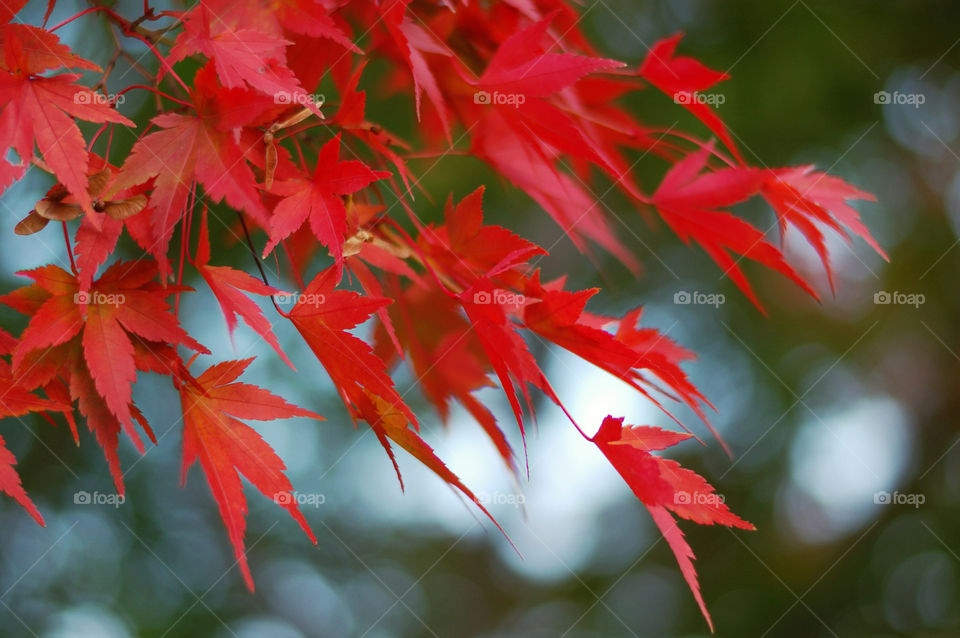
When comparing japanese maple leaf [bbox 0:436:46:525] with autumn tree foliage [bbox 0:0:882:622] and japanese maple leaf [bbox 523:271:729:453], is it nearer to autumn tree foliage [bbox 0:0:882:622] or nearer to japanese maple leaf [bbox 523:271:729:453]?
autumn tree foliage [bbox 0:0:882:622]

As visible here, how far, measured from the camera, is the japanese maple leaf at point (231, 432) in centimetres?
45

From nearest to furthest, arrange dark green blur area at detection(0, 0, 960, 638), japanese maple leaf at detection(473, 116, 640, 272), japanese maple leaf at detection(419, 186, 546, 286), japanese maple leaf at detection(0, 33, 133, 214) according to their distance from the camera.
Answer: japanese maple leaf at detection(0, 33, 133, 214) < japanese maple leaf at detection(419, 186, 546, 286) < japanese maple leaf at detection(473, 116, 640, 272) < dark green blur area at detection(0, 0, 960, 638)

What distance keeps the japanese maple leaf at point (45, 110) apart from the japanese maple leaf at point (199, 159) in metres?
0.03

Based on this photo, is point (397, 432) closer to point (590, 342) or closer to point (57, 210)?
point (590, 342)

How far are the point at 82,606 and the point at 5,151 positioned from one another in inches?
60.7

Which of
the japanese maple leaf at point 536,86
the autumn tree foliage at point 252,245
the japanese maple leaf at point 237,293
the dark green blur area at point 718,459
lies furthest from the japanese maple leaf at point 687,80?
the dark green blur area at point 718,459

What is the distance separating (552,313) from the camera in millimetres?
486

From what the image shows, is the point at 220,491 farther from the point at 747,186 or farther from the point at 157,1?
the point at 157,1

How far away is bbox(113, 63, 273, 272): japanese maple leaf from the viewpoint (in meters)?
0.40

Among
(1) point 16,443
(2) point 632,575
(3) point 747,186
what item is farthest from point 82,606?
(3) point 747,186

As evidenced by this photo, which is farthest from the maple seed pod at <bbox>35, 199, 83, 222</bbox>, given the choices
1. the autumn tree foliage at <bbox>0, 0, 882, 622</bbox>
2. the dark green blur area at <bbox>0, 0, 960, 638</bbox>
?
the dark green blur area at <bbox>0, 0, 960, 638</bbox>

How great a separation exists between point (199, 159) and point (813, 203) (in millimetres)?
444

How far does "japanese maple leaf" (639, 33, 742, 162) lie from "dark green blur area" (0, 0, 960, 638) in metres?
1.08

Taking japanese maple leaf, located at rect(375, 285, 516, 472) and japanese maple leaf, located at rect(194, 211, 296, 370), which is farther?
japanese maple leaf, located at rect(375, 285, 516, 472)
